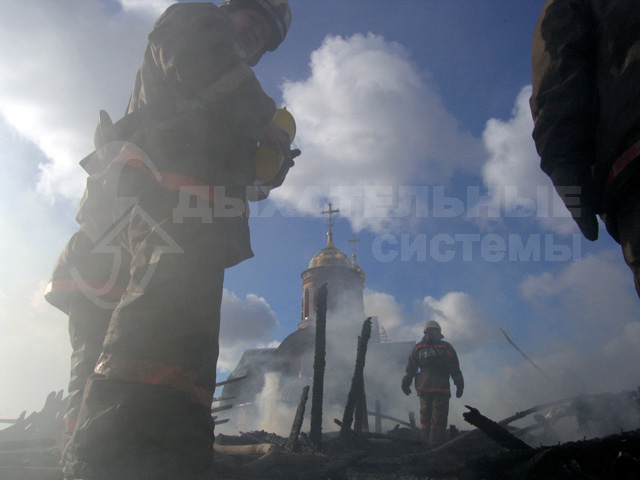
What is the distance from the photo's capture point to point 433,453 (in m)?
4.30

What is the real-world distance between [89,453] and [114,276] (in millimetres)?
1284

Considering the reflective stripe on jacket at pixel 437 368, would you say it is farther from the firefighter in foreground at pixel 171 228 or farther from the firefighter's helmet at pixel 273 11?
the firefighter's helmet at pixel 273 11

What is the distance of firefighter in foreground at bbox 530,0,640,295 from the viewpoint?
60.7 inches

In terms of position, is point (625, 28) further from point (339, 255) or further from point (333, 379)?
point (339, 255)

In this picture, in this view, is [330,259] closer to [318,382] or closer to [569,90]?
[318,382]

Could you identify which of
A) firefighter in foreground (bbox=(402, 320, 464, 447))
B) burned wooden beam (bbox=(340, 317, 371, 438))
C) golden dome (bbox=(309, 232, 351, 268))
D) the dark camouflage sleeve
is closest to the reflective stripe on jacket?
firefighter in foreground (bbox=(402, 320, 464, 447))

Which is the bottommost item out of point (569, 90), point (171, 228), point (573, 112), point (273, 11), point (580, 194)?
point (171, 228)

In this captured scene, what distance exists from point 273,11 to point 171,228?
1.79 metres

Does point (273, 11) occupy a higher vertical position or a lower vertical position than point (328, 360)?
higher

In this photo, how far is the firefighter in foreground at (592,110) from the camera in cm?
154

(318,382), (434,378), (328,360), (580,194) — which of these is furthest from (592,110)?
(328,360)

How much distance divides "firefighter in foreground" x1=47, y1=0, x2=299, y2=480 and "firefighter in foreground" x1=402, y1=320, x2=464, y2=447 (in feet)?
22.9

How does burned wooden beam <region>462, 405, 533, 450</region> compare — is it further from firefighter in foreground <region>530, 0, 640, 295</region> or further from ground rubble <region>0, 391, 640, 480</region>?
firefighter in foreground <region>530, 0, 640, 295</region>

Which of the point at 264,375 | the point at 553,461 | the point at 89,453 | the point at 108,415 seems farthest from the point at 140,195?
the point at 264,375
